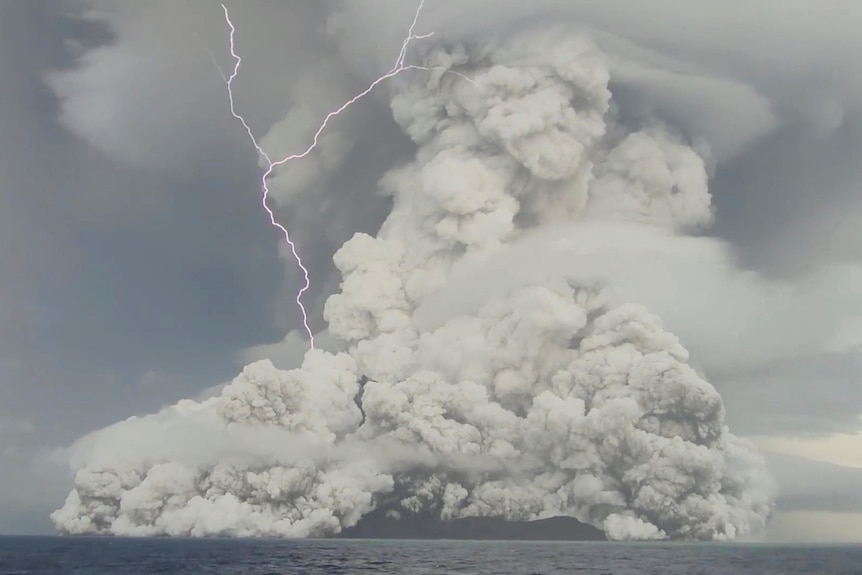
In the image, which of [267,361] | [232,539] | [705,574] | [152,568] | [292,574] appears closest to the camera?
[292,574]

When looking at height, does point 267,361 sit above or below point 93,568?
above

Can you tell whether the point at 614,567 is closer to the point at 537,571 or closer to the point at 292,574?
the point at 537,571

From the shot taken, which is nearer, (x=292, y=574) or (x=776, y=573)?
(x=292, y=574)

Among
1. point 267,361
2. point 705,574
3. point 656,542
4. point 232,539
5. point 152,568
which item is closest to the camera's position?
point 705,574

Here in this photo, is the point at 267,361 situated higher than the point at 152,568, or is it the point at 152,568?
the point at 267,361

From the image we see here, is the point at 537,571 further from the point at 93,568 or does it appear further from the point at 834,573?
the point at 93,568

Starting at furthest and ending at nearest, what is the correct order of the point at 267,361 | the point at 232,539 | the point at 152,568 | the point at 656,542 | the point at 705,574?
the point at 232,539 < the point at 656,542 < the point at 267,361 < the point at 152,568 < the point at 705,574

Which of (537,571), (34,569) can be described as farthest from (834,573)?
(34,569)

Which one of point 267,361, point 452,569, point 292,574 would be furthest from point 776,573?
point 267,361

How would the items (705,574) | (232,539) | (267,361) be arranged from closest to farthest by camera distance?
(705,574) < (267,361) < (232,539)
